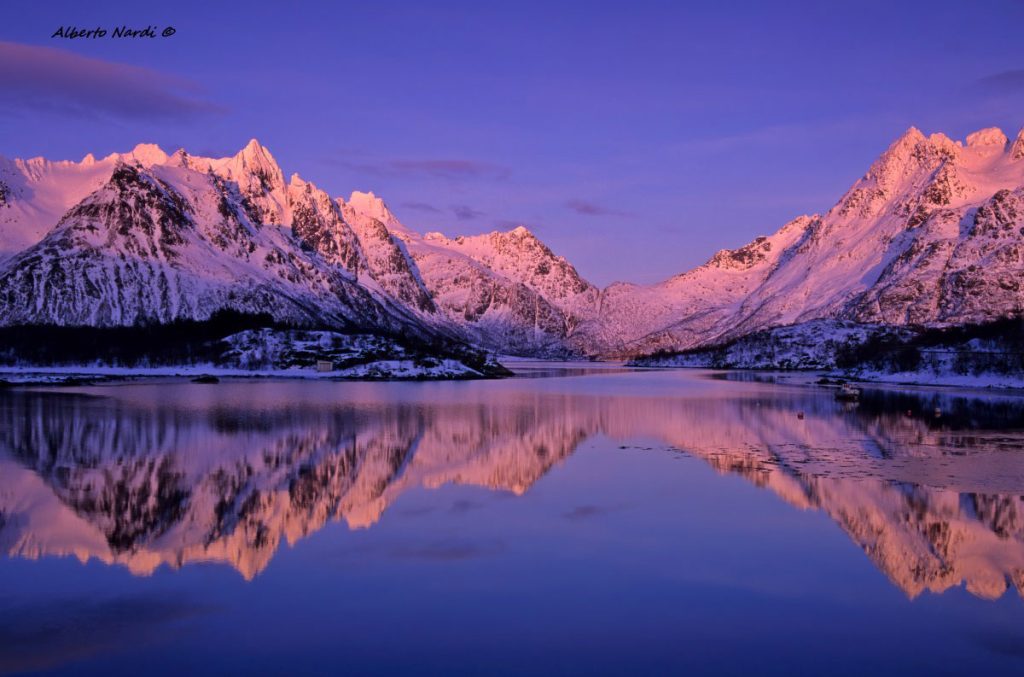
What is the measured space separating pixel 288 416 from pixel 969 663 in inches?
2429

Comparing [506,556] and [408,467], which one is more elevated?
[408,467]

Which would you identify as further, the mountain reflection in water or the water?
the mountain reflection in water

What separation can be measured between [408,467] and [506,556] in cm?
1844

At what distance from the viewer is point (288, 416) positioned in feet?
245

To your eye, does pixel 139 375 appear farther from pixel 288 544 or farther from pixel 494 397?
pixel 288 544

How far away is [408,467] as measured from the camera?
149 ft

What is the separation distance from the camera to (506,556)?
27578 mm

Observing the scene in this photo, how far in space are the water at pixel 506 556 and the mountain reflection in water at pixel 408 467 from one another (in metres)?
0.20

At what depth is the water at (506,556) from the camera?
19.2 meters

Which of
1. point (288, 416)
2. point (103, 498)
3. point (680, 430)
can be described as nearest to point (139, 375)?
point (288, 416)

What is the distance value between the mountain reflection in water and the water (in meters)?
0.20

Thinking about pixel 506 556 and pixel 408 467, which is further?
pixel 408 467

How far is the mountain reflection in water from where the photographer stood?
2839 cm

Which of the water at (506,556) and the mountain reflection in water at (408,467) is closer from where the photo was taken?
the water at (506,556)
